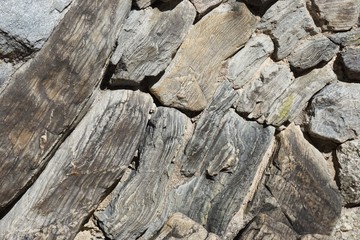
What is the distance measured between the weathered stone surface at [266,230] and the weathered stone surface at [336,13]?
0.80m

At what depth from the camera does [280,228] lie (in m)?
2.28

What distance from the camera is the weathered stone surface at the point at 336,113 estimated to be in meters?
2.47

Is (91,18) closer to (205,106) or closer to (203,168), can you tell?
(205,106)

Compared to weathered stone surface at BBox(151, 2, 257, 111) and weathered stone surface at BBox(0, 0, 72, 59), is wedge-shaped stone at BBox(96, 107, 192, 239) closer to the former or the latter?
weathered stone surface at BBox(151, 2, 257, 111)

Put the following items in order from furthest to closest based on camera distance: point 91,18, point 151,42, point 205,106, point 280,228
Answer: point 280,228, point 205,106, point 151,42, point 91,18

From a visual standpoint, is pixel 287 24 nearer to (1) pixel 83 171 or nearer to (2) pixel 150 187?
(2) pixel 150 187

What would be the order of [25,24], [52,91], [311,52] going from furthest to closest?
[311,52], [52,91], [25,24]

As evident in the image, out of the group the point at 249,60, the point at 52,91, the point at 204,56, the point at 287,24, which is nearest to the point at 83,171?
the point at 52,91

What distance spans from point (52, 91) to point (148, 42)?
365 mm

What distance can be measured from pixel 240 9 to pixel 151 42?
1.52ft

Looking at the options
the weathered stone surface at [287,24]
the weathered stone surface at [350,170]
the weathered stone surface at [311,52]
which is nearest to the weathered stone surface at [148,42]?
the weathered stone surface at [287,24]

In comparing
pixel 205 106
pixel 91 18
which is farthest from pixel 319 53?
pixel 91 18

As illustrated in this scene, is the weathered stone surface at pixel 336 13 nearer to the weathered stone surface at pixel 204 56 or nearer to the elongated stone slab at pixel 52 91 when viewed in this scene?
the weathered stone surface at pixel 204 56

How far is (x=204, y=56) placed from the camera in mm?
2055
